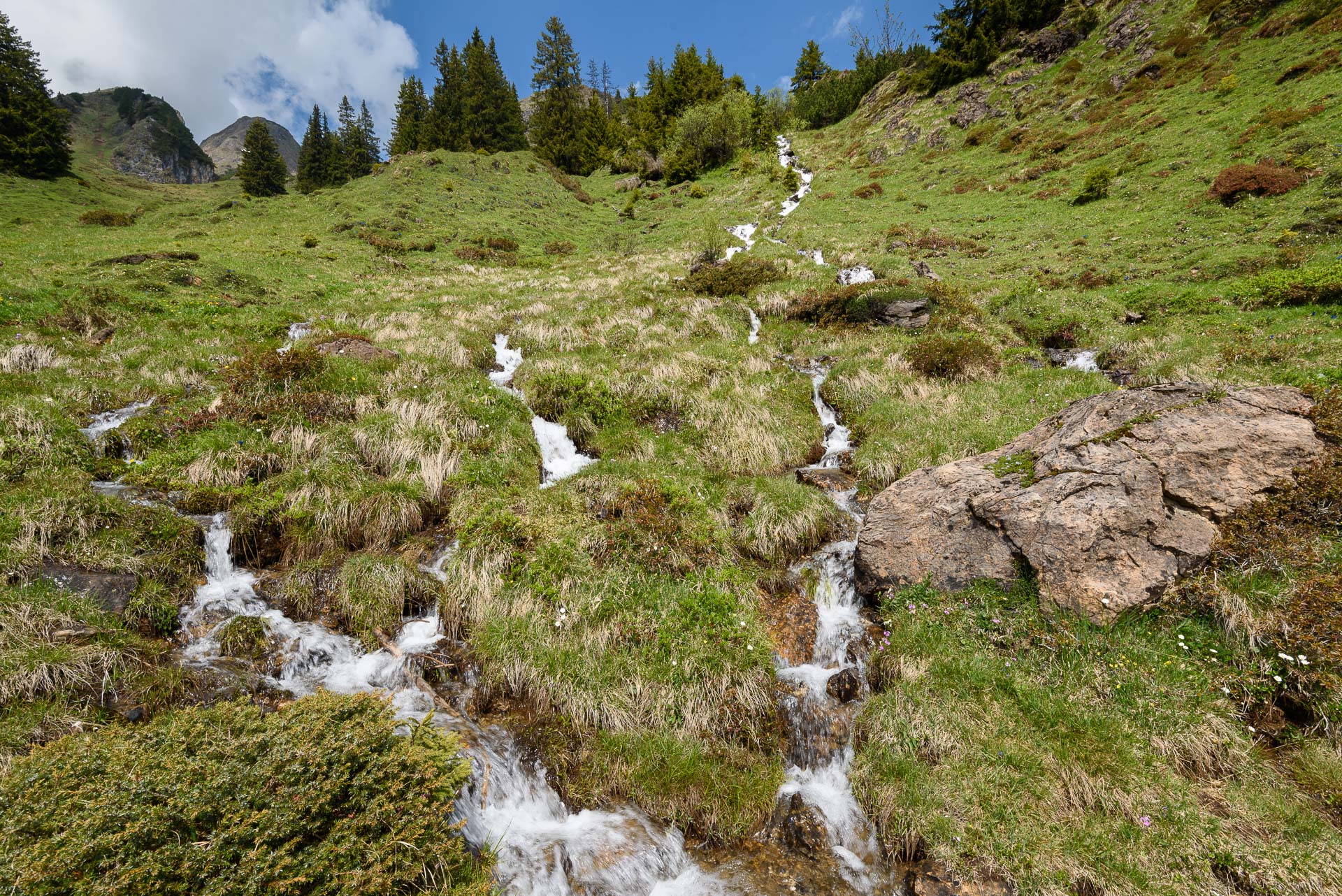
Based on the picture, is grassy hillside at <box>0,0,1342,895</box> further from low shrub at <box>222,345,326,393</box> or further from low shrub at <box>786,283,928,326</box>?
low shrub at <box>786,283,928,326</box>

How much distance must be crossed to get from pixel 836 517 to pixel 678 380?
22.0 feet

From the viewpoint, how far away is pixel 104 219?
38969 mm

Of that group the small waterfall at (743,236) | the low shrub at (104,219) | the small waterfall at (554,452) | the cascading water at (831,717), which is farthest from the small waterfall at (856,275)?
the low shrub at (104,219)

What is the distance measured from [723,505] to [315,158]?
314 feet

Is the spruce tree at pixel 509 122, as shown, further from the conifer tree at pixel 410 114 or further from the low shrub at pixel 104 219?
the low shrub at pixel 104 219

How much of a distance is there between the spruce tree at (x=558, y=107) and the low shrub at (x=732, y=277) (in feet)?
201

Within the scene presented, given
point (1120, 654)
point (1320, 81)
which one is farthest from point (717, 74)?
point (1120, 654)

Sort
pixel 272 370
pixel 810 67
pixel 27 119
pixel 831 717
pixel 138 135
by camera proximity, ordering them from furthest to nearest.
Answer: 1. pixel 138 135
2. pixel 810 67
3. pixel 27 119
4. pixel 272 370
5. pixel 831 717

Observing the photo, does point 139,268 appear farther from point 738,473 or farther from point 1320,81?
point 1320,81

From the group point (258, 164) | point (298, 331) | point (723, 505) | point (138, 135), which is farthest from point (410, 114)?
point (138, 135)

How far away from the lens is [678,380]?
14898mm

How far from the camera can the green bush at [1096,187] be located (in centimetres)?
2939

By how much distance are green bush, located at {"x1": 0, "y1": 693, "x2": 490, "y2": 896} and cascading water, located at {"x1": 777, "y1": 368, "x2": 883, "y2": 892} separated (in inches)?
153

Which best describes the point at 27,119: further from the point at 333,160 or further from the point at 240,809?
the point at 240,809
